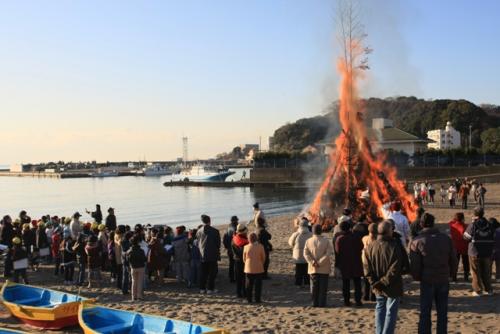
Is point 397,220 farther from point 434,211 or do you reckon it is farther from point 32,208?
point 32,208

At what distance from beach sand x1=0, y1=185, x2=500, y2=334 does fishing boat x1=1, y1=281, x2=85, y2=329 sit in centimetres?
27

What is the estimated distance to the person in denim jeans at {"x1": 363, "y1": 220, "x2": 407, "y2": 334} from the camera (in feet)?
26.3

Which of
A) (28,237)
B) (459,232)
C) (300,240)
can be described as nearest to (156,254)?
(300,240)

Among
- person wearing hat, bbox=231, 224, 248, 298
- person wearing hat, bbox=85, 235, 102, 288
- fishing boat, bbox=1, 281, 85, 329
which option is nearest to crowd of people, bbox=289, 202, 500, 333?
person wearing hat, bbox=231, 224, 248, 298

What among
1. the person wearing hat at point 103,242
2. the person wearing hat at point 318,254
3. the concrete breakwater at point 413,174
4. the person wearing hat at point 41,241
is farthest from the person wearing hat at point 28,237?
the concrete breakwater at point 413,174

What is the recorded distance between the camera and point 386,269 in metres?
8.08

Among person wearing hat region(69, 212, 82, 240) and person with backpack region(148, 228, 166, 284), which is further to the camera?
person wearing hat region(69, 212, 82, 240)

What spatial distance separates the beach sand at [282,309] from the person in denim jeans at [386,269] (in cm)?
176

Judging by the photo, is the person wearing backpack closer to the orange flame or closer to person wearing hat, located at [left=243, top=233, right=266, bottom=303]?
person wearing hat, located at [left=243, top=233, right=266, bottom=303]

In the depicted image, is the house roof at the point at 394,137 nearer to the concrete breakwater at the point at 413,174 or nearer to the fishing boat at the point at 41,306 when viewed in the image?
the concrete breakwater at the point at 413,174

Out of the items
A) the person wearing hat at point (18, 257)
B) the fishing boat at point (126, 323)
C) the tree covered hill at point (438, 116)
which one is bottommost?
the fishing boat at point (126, 323)

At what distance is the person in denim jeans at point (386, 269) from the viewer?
8.02m

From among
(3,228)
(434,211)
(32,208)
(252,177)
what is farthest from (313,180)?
(3,228)

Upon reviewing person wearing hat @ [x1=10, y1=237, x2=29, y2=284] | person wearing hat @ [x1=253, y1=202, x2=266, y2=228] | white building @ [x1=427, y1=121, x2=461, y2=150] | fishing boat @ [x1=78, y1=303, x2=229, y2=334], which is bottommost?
fishing boat @ [x1=78, y1=303, x2=229, y2=334]
